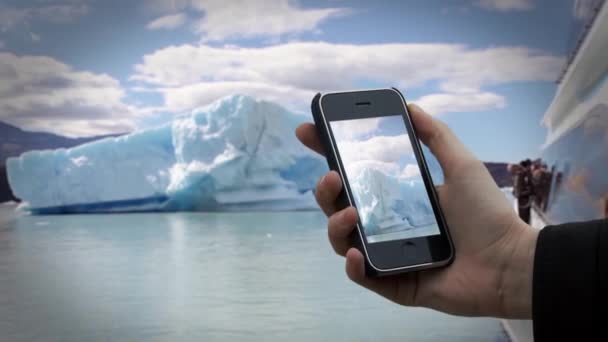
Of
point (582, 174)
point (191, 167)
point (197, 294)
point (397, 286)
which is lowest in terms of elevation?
point (197, 294)

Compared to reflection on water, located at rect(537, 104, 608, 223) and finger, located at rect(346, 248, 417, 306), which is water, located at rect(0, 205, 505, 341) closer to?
reflection on water, located at rect(537, 104, 608, 223)

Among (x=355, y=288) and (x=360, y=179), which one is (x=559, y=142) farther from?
(x=360, y=179)

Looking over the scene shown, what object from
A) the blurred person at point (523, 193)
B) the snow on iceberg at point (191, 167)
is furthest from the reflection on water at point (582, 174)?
the snow on iceberg at point (191, 167)

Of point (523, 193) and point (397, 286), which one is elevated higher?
point (397, 286)

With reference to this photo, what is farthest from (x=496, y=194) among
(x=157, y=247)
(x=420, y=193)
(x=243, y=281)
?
(x=157, y=247)

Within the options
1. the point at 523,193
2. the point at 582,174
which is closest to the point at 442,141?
the point at 582,174

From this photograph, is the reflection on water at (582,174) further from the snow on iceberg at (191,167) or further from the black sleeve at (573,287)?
the snow on iceberg at (191,167)

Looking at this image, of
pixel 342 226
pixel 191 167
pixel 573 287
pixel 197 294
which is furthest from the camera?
pixel 191 167

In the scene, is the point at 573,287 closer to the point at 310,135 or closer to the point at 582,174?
the point at 310,135
